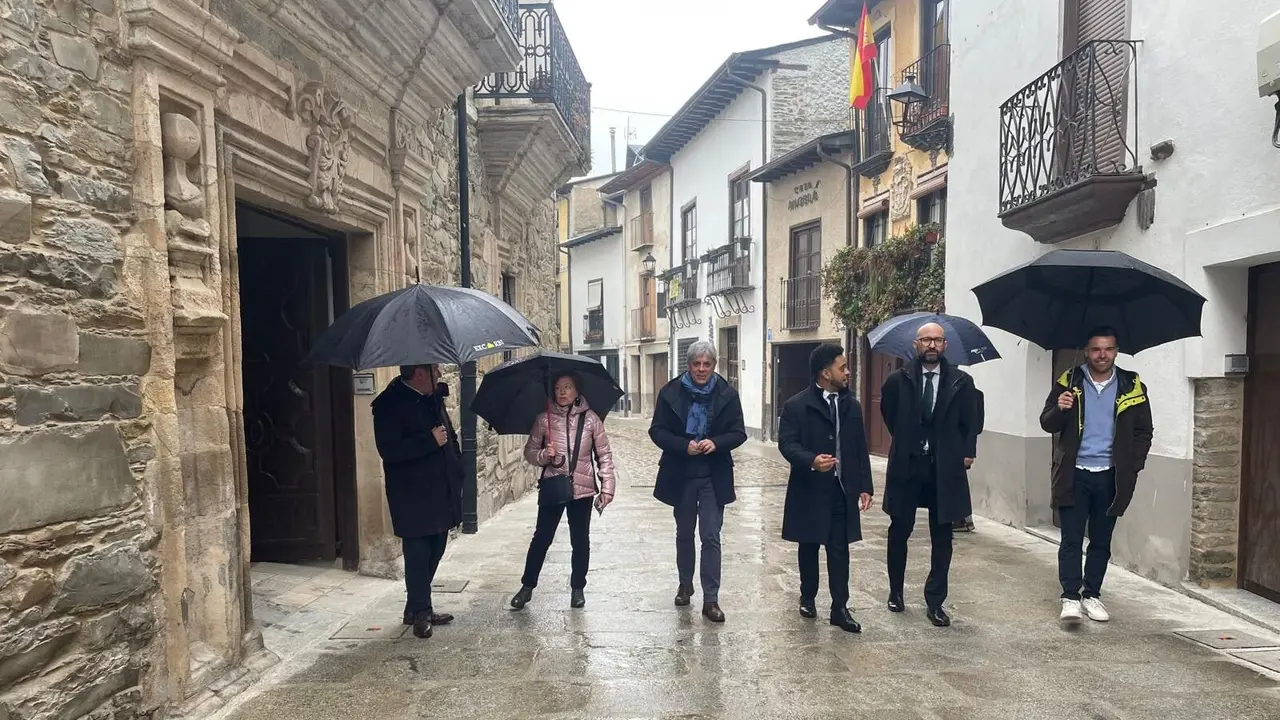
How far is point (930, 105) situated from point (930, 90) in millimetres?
242

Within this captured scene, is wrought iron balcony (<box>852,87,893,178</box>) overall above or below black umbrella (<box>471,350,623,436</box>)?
above

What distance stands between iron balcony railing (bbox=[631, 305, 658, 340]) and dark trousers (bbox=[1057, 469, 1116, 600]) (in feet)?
74.7

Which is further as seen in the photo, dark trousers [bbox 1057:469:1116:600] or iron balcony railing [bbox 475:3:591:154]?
iron balcony railing [bbox 475:3:591:154]

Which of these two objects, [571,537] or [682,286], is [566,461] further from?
[682,286]

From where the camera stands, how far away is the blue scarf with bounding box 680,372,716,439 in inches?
193

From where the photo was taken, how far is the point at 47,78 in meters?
2.86

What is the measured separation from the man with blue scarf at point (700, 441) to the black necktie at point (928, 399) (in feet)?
3.43

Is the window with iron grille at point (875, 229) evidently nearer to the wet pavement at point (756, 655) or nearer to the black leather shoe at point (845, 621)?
the wet pavement at point (756, 655)

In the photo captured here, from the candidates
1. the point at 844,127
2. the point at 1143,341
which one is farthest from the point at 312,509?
the point at 844,127

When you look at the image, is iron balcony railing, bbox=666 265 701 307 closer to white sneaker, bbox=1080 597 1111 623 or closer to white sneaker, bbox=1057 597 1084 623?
white sneaker, bbox=1080 597 1111 623

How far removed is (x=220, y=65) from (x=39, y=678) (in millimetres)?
2556

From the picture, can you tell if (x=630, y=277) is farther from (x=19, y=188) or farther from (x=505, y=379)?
(x=19, y=188)

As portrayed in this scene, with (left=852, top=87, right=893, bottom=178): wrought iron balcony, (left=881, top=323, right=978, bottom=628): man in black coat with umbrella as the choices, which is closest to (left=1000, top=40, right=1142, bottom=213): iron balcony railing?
(left=881, top=323, right=978, bottom=628): man in black coat with umbrella

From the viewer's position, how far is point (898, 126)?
41.0 feet
